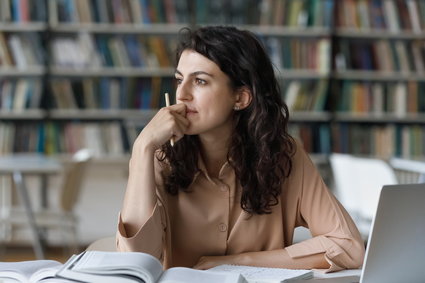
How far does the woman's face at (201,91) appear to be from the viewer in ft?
5.86

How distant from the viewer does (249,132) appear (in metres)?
1.88

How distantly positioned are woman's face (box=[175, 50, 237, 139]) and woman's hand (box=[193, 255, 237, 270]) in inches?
11.5

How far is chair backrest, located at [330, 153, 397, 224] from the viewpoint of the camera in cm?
383

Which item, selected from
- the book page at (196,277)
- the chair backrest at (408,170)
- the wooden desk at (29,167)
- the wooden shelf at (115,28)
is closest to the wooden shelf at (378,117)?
the chair backrest at (408,170)

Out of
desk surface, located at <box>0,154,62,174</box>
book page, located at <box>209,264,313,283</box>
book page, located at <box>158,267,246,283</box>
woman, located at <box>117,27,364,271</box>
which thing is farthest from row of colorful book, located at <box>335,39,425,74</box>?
book page, located at <box>158,267,246,283</box>

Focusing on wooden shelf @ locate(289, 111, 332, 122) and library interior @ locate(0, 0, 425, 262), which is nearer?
library interior @ locate(0, 0, 425, 262)

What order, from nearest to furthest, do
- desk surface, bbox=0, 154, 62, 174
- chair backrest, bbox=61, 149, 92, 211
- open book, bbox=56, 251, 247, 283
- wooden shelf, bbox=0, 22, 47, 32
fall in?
open book, bbox=56, 251, 247, 283 → desk surface, bbox=0, 154, 62, 174 → chair backrest, bbox=61, 149, 92, 211 → wooden shelf, bbox=0, 22, 47, 32

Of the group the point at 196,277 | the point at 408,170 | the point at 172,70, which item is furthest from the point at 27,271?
the point at 172,70

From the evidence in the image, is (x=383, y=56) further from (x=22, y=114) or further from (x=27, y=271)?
(x=27, y=271)

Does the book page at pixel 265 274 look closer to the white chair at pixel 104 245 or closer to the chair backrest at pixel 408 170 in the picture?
the white chair at pixel 104 245

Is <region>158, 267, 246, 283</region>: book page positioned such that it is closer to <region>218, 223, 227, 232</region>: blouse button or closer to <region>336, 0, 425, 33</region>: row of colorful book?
<region>218, 223, 227, 232</region>: blouse button

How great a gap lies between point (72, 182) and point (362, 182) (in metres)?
1.70

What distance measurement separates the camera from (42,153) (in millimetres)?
5430

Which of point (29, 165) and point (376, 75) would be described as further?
point (376, 75)
